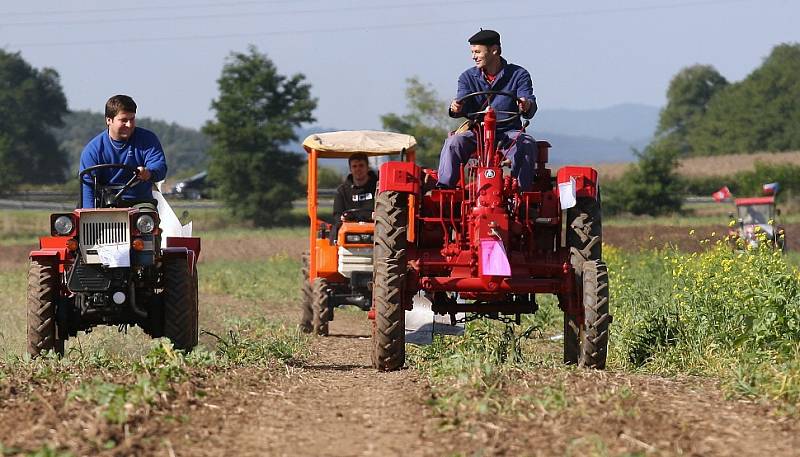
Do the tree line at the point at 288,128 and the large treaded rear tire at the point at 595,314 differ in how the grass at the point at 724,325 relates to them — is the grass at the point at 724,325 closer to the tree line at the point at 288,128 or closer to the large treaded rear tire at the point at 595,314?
the large treaded rear tire at the point at 595,314

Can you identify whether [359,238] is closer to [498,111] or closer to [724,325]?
[498,111]

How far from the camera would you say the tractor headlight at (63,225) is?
10.1 m

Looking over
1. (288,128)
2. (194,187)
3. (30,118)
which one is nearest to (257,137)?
(288,128)

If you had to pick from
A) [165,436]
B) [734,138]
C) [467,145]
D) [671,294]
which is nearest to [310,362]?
[467,145]

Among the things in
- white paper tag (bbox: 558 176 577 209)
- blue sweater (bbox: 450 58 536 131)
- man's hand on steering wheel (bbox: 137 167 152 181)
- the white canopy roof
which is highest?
blue sweater (bbox: 450 58 536 131)

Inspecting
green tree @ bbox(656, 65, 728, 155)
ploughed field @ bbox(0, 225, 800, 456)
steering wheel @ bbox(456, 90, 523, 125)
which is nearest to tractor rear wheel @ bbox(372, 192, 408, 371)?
ploughed field @ bbox(0, 225, 800, 456)

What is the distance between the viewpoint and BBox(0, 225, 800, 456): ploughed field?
6676 mm

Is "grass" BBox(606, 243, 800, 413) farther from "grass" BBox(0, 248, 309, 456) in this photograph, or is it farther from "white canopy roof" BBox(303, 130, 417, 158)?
"white canopy roof" BBox(303, 130, 417, 158)

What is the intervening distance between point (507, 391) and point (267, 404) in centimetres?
145

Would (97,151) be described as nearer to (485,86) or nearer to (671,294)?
(485,86)

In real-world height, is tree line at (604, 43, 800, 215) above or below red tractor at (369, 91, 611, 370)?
above

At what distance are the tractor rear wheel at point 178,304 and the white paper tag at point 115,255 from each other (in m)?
0.60

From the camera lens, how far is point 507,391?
311 inches

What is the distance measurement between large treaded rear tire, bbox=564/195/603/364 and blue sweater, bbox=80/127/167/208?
332 centimetres
